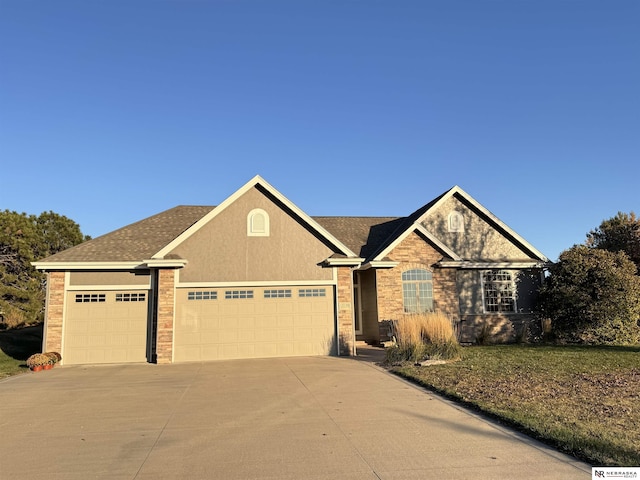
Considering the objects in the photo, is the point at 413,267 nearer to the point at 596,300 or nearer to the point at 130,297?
the point at 596,300

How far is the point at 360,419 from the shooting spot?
7.14 metres

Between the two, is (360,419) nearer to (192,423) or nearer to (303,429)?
(303,429)

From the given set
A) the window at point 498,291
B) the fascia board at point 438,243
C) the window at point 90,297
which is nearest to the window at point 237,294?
the window at point 90,297

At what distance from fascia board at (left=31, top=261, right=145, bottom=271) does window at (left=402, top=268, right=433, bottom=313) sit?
33.7ft

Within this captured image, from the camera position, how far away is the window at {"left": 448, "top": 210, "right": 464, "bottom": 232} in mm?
20781

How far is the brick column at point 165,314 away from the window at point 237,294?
170cm

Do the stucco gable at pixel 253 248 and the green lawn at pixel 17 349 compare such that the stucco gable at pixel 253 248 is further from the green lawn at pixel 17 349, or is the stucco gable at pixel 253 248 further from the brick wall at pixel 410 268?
the green lawn at pixel 17 349

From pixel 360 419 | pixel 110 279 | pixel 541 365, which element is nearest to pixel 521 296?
pixel 541 365

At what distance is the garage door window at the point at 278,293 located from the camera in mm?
15234

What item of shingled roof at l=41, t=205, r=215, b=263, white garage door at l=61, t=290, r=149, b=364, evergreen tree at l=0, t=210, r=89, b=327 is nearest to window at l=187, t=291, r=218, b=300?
white garage door at l=61, t=290, r=149, b=364

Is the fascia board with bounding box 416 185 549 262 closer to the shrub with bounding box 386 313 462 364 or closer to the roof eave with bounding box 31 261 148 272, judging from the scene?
the shrub with bounding box 386 313 462 364

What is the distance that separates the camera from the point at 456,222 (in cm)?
2089

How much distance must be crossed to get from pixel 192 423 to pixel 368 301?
517 inches

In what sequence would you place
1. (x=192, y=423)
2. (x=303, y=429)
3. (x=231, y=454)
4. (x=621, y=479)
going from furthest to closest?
(x=192, y=423) → (x=303, y=429) → (x=231, y=454) → (x=621, y=479)
